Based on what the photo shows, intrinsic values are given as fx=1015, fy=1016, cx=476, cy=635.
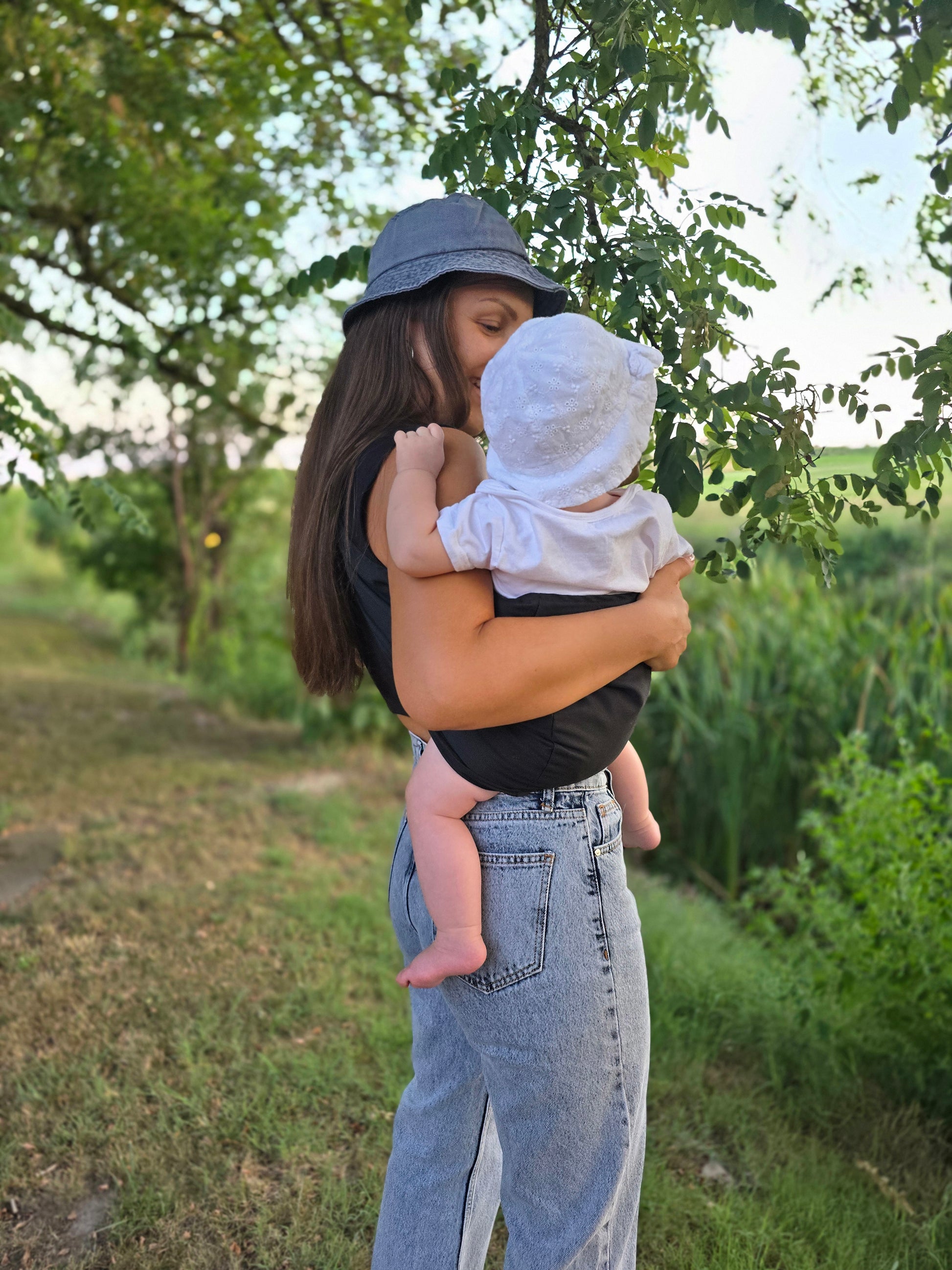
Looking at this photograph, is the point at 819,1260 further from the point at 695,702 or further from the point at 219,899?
the point at 695,702

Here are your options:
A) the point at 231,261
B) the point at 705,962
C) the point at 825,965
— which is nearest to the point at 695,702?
the point at 705,962

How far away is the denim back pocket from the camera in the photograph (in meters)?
1.27

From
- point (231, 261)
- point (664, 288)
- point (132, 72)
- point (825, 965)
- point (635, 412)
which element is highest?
point (132, 72)

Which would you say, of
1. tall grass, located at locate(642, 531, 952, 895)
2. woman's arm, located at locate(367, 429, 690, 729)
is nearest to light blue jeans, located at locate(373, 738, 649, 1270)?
woman's arm, located at locate(367, 429, 690, 729)

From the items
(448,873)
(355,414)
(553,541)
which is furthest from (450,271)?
(448,873)

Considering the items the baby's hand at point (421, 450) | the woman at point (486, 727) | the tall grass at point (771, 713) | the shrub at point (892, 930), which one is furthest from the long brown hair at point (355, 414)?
the tall grass at point (771, 713)

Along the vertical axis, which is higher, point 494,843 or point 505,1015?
point 494,843

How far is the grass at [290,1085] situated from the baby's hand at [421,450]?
161 cm

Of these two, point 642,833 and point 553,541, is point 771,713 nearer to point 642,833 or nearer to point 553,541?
point 642,833

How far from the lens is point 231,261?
14.1ft

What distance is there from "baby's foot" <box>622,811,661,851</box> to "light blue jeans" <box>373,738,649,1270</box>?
0.26 metres

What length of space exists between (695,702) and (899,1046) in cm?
225

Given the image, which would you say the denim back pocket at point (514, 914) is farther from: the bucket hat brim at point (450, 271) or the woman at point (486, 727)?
the bucket hat brim at point (450, 271)

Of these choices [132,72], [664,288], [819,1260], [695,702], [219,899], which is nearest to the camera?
[664,288]
